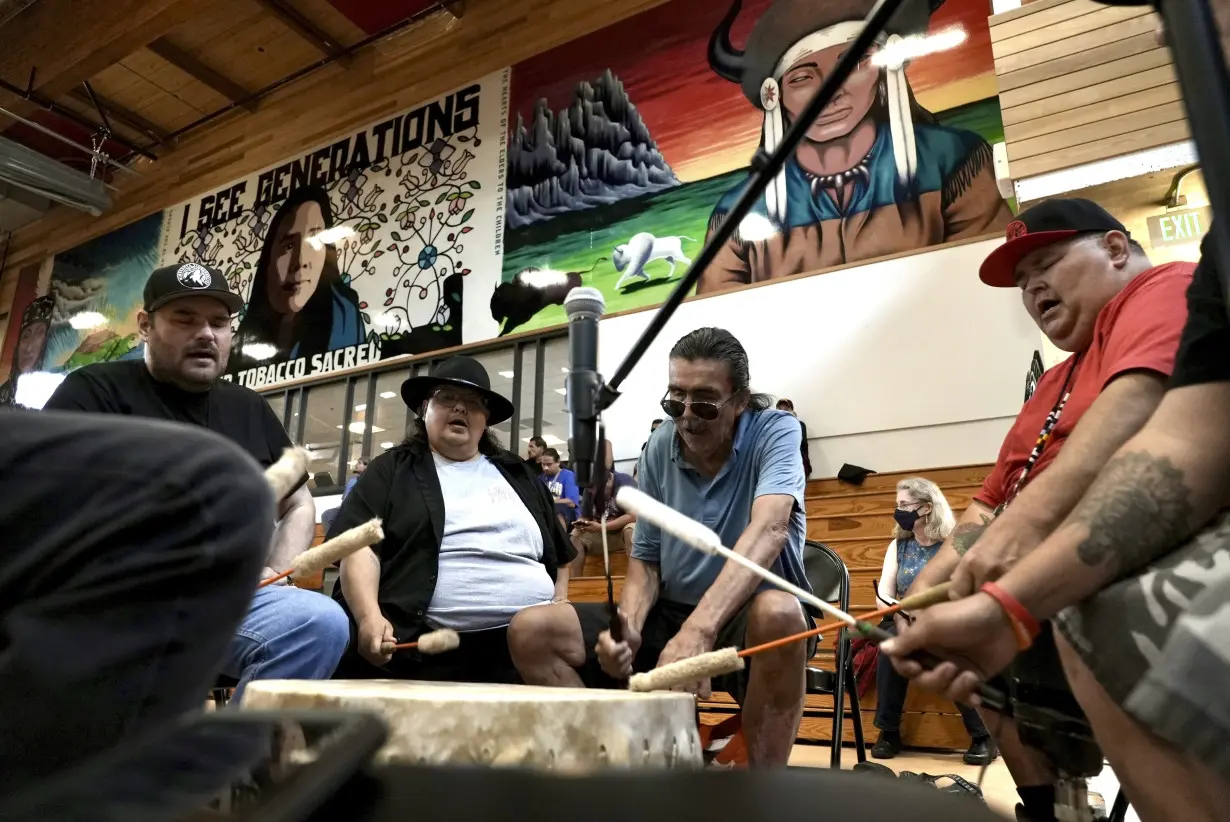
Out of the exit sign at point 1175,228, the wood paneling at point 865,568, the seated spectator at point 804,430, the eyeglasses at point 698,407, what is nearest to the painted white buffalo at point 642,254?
the seated spectator at point 804,430

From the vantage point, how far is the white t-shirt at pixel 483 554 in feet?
6.62

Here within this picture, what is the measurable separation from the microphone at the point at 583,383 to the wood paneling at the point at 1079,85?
3166mm

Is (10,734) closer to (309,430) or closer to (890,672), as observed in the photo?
(890,672)

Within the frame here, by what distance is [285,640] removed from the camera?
64.2 inches

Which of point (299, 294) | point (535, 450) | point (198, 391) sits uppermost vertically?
point (299, 294)

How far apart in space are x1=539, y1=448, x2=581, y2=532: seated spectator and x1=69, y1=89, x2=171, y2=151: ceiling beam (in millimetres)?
6654

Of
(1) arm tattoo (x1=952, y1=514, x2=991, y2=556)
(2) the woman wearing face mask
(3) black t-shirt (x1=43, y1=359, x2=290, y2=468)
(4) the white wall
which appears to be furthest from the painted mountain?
(1) arm tattoo (x1=952, y1=514, x2=991, y2=556)

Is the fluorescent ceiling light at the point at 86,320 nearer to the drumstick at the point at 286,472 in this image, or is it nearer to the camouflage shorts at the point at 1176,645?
the drumstick at the point at 286,472

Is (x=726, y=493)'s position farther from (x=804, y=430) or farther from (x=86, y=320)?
(x=86, y=320)

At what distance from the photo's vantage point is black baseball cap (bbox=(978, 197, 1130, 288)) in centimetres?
152

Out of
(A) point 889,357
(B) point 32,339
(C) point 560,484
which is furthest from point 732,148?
(B) point 32,339

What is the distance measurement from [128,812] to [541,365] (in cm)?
565

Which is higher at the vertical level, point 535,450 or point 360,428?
point 360,428

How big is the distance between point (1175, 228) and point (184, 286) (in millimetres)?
4317
